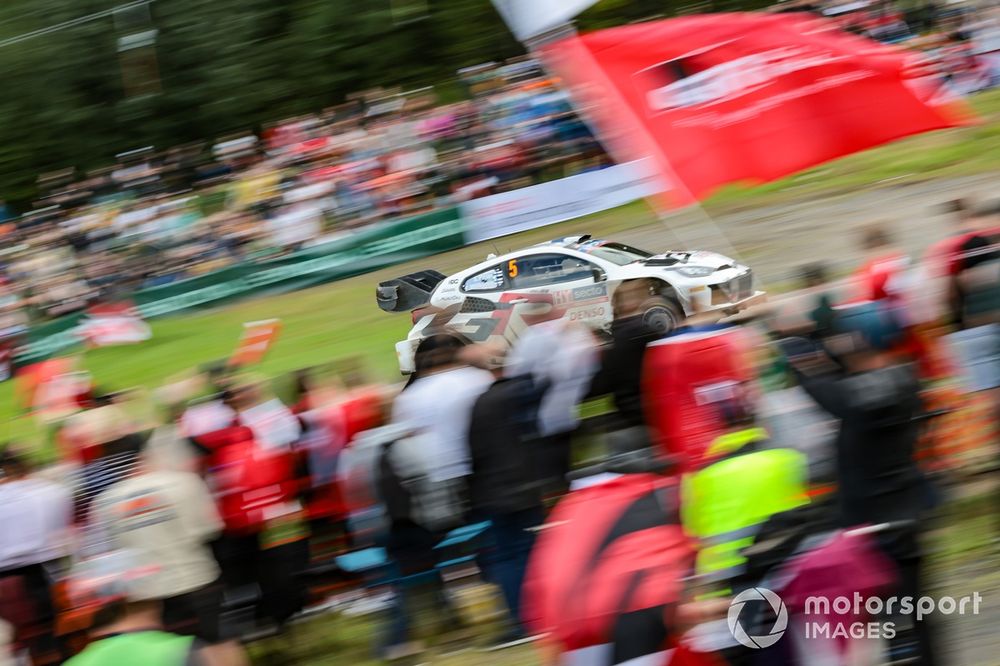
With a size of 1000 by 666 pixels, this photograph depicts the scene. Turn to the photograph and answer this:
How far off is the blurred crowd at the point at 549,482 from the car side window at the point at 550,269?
231 inches

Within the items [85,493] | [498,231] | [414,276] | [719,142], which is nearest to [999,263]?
[719,142]

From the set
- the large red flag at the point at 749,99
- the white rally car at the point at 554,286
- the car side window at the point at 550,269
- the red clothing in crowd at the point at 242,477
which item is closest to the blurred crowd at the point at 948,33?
the white rally car at the point at 554,286

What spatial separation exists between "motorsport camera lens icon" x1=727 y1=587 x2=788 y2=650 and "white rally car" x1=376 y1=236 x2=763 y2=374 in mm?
9444

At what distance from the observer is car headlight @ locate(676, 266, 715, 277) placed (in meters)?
13.6

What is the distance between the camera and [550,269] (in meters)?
14.3

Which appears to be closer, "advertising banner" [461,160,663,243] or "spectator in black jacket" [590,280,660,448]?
"spectator in black jacket" [590,280,660,448]

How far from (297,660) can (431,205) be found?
43.9ft

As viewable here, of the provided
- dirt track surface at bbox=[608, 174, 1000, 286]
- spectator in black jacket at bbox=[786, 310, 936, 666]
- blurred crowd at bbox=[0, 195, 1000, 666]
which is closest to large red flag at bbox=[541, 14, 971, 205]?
blurred crowd at bbox=[0, 195, 1000, 666]

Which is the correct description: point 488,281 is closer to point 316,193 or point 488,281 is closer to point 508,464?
point 316,193

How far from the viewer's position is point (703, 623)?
12.8 ft

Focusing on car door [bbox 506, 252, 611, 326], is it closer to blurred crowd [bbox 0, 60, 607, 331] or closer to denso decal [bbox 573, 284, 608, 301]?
denso decal [bbox 573, 284, 608, 301]

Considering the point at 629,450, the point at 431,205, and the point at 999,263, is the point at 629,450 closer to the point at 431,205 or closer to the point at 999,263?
the point at 999,263

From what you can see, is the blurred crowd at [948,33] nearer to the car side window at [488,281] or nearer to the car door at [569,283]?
the car door at [569,283]

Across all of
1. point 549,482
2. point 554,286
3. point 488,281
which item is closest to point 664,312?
point 554,286
